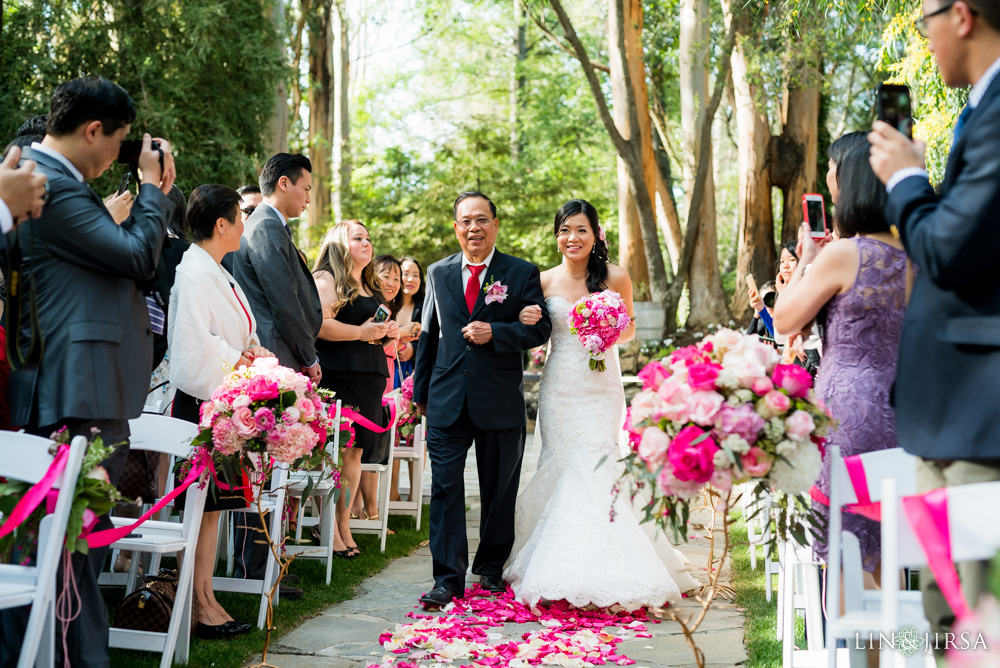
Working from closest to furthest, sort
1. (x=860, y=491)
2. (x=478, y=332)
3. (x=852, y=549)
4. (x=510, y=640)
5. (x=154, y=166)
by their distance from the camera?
(x=860, y=491) → (x=852, y=549) → (x=154, y=166) → (x=510, y=640) → (x=478, y=332)

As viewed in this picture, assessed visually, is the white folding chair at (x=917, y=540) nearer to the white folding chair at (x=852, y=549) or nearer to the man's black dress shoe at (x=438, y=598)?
the white folding chair at (x=852, y=549)

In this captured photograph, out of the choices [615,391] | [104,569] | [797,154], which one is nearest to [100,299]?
[104,569]

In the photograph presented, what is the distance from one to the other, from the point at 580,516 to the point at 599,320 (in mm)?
1172

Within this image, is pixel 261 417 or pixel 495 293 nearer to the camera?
pixel 261 417

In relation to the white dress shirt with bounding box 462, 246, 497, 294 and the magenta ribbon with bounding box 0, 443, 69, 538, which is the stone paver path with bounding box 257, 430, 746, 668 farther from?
the white dress shirt with bounding box 462, 246, 497, 294

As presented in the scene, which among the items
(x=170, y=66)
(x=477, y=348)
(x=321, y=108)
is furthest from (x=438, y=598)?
(x=321, y=108)

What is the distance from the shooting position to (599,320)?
17.9 feet

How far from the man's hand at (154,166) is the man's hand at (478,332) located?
88.9 inches

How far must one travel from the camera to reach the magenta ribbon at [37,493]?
2781 mm

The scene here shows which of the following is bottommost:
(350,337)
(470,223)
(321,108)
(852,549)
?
(852,549)

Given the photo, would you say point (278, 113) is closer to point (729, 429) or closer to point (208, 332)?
point (208, 332)

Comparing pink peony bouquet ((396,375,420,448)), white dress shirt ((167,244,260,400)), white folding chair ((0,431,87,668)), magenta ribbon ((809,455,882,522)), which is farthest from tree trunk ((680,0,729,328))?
white folding chair ((0,431,87,668))

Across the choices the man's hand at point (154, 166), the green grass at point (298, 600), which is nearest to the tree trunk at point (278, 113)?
the green grass at point (298, 600)

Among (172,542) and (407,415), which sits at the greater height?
(407,415)
